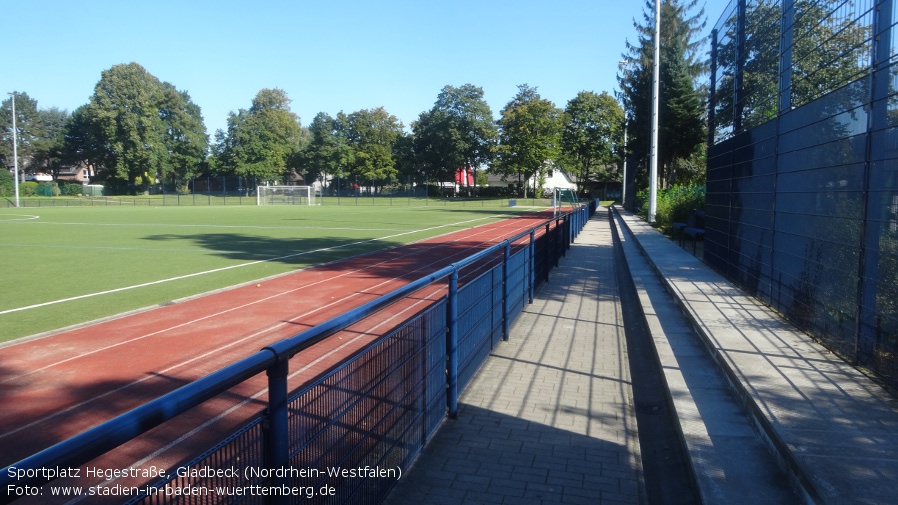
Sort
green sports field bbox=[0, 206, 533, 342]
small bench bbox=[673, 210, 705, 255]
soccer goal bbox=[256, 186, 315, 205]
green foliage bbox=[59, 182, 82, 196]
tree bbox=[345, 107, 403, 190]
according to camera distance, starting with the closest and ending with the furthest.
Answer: green sports field bbox=[0, 206, 533, 342], small bench bbox=[673, 210, 705, 255], soccer goal bbox=[256, 186, 315, 205], green foliage bbox=[59, 182, 82, 196], tree bbox=[345, 107, 403, 190]

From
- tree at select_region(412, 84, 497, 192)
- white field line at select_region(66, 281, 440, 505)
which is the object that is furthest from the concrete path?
tree at select_region(412, 84, 497, 192)

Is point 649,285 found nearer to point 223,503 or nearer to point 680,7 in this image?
point 223,503

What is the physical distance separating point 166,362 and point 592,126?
7688 centimetres

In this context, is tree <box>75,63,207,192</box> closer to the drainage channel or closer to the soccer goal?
the soccer goal

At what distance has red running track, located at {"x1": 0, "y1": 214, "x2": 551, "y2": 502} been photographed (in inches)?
214

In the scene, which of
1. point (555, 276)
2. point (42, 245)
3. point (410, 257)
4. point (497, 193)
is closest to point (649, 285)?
point (555, 276)

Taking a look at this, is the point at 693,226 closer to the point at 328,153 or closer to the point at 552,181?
the point at 328,153

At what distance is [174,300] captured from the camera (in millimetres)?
12055

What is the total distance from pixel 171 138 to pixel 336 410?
107 metres

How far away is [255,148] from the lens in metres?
96.9

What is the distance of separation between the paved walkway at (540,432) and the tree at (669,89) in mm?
36776

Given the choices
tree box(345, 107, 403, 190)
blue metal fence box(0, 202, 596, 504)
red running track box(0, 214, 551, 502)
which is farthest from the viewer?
tree box(345, 107, 403, 190)

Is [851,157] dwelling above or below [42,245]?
above

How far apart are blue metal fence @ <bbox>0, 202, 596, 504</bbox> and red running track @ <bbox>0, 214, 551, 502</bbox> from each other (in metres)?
1.43
